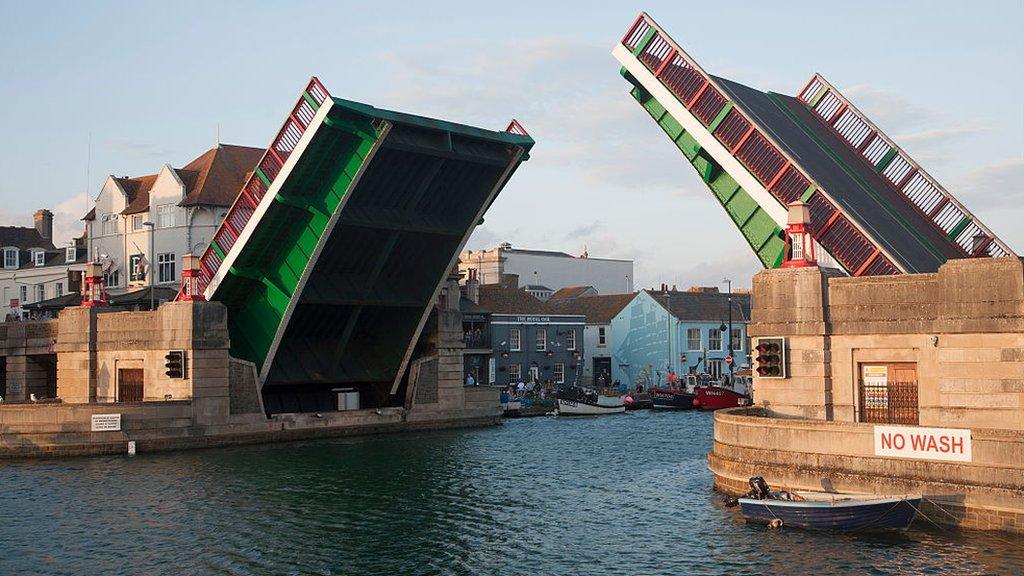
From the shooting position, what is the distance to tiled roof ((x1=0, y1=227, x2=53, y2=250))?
264 feet

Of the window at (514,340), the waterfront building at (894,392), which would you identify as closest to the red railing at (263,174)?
the waterfront building at (894,392)

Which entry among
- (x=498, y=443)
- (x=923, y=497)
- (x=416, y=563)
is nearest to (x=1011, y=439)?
(x=923, y=497)

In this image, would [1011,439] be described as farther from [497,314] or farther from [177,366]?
[497,314]

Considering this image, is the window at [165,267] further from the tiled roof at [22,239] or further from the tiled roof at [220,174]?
the tiled roof at [22,239]

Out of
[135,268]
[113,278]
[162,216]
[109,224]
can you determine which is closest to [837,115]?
[162,216]

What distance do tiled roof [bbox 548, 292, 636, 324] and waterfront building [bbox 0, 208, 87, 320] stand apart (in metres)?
34.7

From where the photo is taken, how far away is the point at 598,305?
296 feet

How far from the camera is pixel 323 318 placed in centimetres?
4925

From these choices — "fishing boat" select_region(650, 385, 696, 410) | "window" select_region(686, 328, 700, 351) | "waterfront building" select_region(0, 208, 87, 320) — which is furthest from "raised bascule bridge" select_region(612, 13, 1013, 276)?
"waterfront building" select_region(0, 208, 87, 320)

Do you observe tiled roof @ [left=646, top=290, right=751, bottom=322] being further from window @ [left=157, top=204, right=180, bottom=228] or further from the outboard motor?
the outboard motor

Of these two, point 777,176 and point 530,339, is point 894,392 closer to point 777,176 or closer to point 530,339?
point 777,176

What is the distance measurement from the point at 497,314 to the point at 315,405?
941 inches

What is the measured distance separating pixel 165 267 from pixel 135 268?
3055mm

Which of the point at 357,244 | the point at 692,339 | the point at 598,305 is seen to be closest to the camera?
the point at 357,244
